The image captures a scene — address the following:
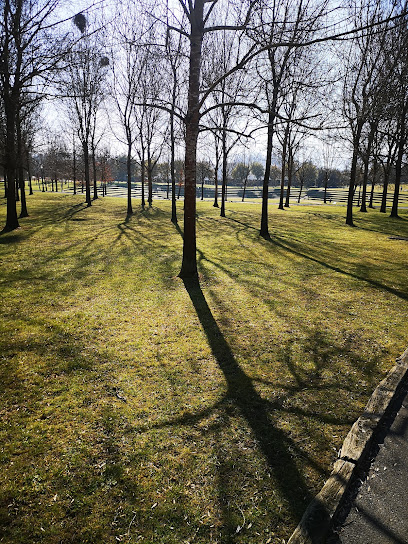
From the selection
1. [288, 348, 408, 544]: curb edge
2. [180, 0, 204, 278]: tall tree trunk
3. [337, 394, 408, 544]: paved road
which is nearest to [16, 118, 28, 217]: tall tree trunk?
[180, 0, 204, 278]: tall tree trunk

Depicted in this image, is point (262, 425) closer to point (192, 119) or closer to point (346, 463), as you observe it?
point (346, 463)

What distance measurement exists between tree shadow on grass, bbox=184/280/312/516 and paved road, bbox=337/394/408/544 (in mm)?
388

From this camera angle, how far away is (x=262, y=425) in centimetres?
357

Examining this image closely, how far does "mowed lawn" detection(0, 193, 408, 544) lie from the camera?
8.48 feet

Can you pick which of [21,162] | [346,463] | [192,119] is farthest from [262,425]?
[21,162]

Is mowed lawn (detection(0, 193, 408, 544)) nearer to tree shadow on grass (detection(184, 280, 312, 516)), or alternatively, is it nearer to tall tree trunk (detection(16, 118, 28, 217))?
tree shadow on grass (detection(184, 280, 312, 516))

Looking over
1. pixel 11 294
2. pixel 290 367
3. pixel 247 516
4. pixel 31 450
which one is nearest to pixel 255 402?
pixel 290 367

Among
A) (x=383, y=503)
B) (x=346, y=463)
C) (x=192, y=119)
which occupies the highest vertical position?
(x=192, y=119)

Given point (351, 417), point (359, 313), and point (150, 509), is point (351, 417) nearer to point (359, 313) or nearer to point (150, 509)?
point (150, 509)

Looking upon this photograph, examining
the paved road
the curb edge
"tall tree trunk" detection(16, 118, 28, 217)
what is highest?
"tall tree trunk" detection(16, 118, 28, 217)

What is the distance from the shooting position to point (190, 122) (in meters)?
7.34

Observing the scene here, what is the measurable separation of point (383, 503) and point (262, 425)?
126 cm

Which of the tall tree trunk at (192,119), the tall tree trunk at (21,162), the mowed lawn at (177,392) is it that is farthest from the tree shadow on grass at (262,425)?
the tall tree trunk at (21,162)

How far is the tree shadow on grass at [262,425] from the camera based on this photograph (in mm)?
2797
